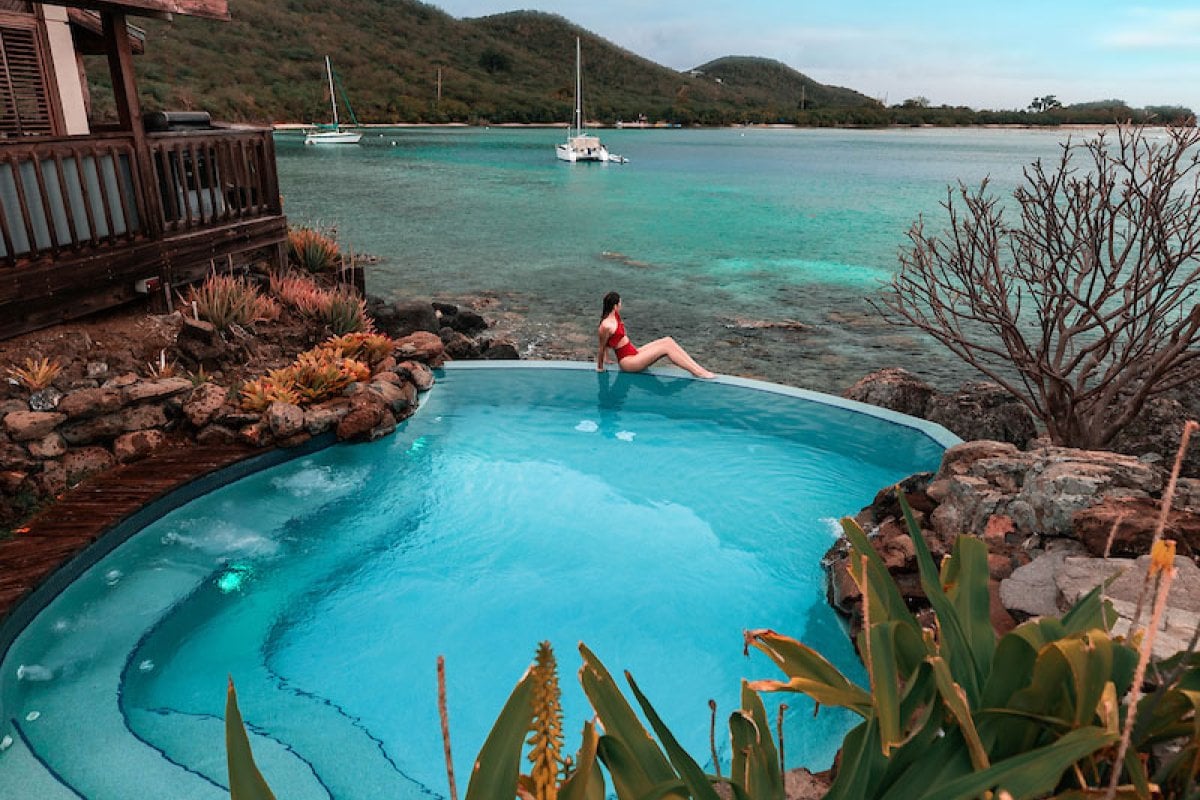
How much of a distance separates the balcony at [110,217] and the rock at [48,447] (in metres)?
1.68

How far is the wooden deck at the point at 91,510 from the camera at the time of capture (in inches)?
193

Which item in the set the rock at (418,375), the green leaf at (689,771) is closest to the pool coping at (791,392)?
the rock at (418,375)

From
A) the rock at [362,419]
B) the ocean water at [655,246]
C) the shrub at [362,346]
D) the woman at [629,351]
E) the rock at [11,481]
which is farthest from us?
the ocean water at [655,246]

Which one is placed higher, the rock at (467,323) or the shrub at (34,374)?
the shrub at (34,374)

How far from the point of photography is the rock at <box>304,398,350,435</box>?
7.51 metres

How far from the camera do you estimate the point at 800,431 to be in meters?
8.38

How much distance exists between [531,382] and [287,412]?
314cm

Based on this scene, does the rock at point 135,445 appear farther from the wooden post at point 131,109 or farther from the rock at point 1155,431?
the rock at point 1155,431

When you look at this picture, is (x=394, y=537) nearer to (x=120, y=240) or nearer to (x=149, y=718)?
(x=149, y=718)

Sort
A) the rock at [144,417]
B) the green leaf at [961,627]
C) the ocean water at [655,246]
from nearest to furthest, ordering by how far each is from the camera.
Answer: the green leaf at [961,627]
the rock at [144,417]
the ocean water at [655,246]

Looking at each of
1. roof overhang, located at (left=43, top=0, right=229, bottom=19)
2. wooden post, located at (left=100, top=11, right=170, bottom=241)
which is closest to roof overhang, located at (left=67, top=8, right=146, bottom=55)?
wooden post, located at (left=100, top=11, right=170, bottom=241)

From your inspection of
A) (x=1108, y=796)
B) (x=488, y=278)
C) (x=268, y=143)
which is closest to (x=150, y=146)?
(x=268, y=143)

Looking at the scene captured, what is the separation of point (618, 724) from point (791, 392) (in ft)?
25.1

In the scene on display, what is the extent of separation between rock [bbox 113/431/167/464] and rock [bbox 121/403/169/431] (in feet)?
0.33
